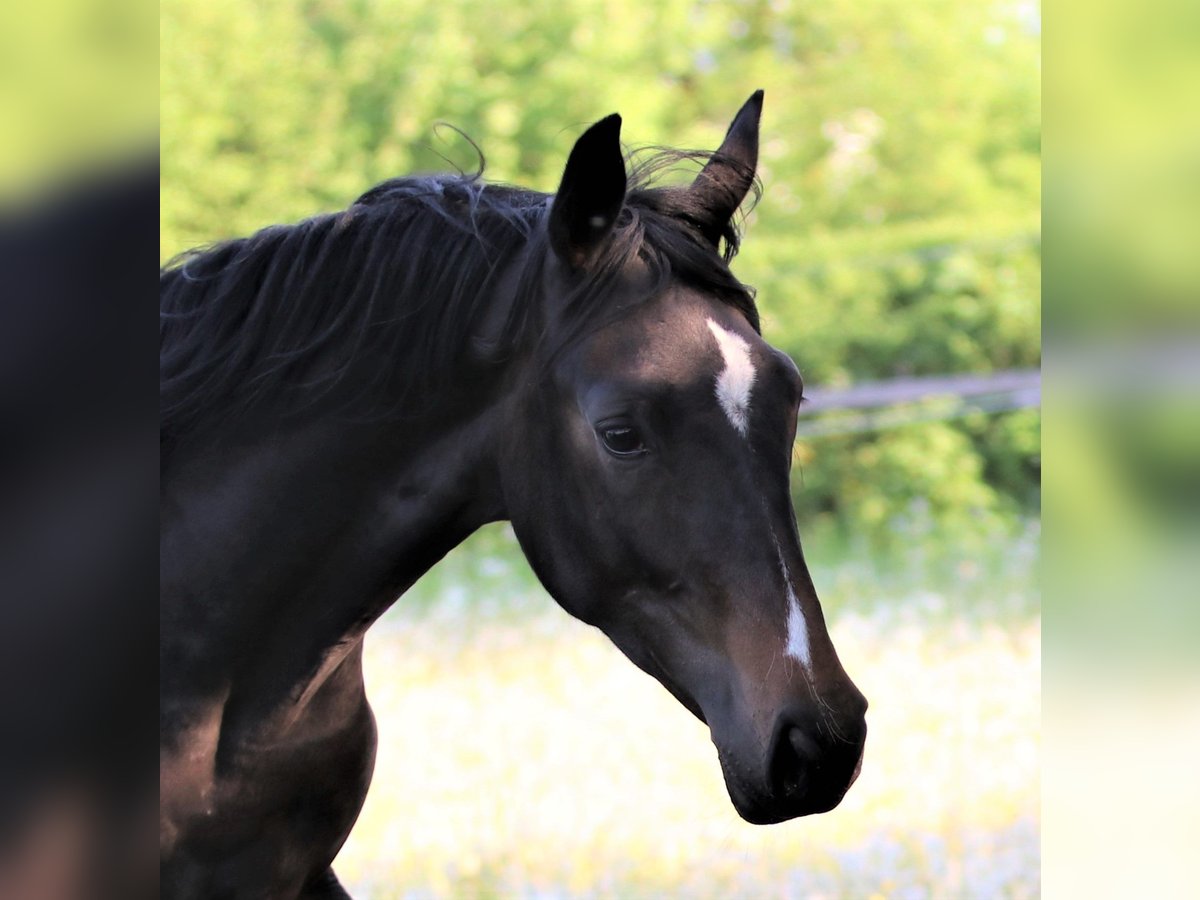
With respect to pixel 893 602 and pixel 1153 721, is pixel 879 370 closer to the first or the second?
pixel 893 602

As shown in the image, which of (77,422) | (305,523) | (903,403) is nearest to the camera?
(77,422)

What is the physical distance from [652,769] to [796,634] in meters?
3.32

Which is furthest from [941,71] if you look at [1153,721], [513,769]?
[1153,721]

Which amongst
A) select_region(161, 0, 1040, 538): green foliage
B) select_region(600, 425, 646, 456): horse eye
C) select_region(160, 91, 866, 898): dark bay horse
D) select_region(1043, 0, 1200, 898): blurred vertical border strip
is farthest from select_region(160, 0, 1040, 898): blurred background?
select_region(1043, 0, 1200, 898): blurred vertical border strip

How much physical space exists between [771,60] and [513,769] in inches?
219

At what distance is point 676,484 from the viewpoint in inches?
57.9

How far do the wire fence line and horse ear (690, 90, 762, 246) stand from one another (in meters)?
5.53

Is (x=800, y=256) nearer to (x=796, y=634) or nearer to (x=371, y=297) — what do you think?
(x=371, y=297)

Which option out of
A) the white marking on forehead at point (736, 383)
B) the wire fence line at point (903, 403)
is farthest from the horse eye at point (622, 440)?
the wire fence line at point (903, 403)

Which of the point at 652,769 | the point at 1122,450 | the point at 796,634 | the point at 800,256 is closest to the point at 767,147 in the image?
the point at 800,256

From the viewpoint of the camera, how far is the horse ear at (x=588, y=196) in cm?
148

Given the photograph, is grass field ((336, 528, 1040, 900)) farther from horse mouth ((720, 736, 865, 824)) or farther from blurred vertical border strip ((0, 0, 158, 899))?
blurred vertical border strip ((0, 0, 158, 899))

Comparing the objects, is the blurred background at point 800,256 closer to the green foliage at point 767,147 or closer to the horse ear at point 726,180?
the green foliage at point 767,147

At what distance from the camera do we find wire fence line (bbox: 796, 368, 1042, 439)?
739cm
